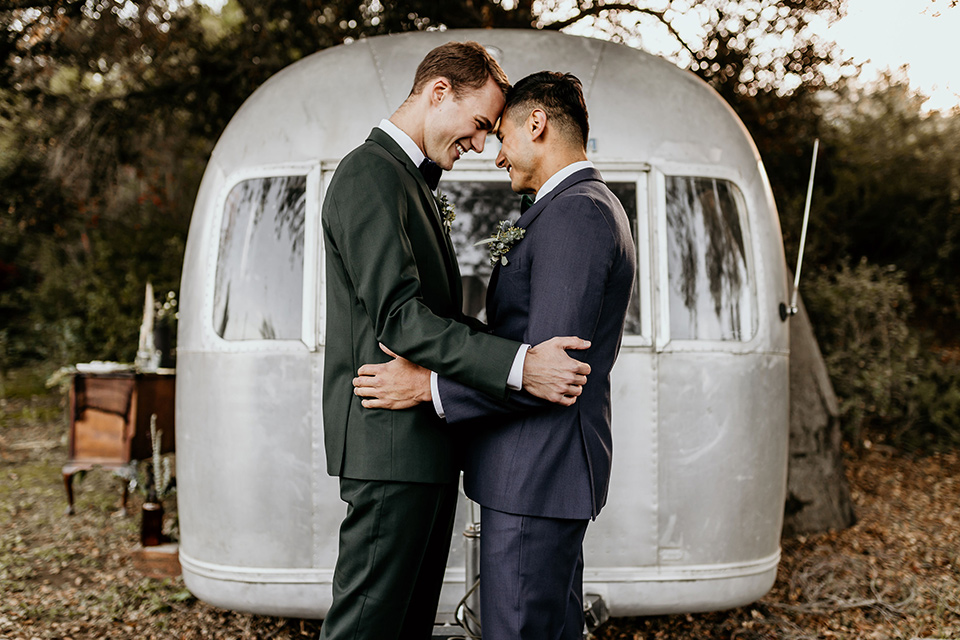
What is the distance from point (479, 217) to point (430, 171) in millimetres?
1071

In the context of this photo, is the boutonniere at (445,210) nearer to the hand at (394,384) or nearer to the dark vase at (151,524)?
the hand at (394,384)

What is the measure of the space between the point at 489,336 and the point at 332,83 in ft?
6.53

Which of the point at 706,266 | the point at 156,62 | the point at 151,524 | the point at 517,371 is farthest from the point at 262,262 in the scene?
the point at 156,62

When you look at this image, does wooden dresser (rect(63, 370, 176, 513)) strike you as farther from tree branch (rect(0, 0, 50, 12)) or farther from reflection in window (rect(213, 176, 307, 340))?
tree branch (rect(0, 0, 50, 12))

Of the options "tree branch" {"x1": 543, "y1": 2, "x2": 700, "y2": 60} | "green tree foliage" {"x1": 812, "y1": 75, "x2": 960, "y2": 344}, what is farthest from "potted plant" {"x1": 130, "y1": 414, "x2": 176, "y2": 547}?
"green tree foliage" {"x1": 812, "y1": 75, "x2": 960, "y2": 344}

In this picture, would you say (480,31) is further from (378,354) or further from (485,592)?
(485,592)

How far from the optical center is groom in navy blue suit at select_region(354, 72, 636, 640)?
1942 mm

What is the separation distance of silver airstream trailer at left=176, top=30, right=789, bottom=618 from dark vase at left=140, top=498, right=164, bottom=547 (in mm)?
1135

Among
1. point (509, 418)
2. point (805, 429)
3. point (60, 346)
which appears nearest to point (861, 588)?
point (805, 429)

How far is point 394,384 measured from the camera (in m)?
1.99

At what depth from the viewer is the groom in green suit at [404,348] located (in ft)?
6.20

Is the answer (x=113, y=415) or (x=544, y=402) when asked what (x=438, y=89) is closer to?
(x=544, y=402)

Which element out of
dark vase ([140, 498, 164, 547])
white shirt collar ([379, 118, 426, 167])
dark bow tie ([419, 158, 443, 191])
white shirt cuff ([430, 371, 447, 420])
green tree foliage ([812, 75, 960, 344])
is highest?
green tree foliage ([812, 75, 960, 344])

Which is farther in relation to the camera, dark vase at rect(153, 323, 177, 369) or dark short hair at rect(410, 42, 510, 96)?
dark vase at rect(153, 323, 177, 369)
